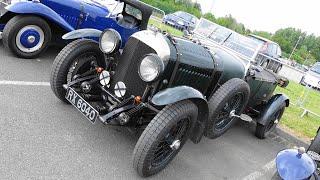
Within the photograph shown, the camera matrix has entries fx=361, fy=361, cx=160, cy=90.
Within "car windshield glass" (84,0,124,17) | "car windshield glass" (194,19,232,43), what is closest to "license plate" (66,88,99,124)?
"car windshield glass" (194,19,232,43)

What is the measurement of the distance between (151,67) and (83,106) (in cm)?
84

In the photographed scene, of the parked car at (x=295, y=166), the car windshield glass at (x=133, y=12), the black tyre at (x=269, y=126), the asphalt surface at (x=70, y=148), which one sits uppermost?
the car windshield glass at (x=133, y=12)

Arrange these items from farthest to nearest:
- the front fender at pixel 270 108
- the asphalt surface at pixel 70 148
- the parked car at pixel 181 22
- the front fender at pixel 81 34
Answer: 1. the parked car at pixel 181 22
2. the front fender at pixel 270 108
3. the front fender at pixel 81 34
4. the asphalt surface at pixel 70 148

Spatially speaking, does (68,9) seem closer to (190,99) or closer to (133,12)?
(133,12)

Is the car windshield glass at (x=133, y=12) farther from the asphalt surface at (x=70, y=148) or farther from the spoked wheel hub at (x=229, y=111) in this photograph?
the spoked wheel hub at (x=229, y=111)

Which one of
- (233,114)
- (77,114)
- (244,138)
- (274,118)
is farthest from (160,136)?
(274,118)

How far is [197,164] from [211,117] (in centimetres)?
60

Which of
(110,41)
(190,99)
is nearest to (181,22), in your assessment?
(110,41)

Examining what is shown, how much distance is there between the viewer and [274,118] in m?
6.18

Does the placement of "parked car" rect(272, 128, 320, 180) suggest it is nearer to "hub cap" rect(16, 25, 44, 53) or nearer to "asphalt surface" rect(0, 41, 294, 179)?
"asphalt surface" rect(0, 41, 294, 179)

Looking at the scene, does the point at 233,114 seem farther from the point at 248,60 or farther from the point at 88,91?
the point at 88,91

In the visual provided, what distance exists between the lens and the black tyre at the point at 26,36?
561 cm

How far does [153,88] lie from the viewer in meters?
4.01

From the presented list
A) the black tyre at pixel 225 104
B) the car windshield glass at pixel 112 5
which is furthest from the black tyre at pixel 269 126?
the car windshield glass at pixel 112 5
